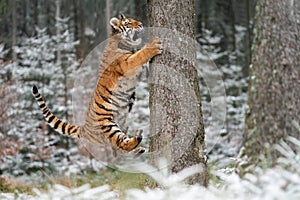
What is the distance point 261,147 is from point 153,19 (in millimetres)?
1565

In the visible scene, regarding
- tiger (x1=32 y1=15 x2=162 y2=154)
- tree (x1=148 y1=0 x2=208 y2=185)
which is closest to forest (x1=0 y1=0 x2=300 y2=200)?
tree (x1=148 y1=0 x2=208 y2=185)

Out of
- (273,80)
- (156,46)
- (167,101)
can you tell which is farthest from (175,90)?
(273,80)

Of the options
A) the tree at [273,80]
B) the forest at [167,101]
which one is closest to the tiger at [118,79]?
the forest at [167,101]

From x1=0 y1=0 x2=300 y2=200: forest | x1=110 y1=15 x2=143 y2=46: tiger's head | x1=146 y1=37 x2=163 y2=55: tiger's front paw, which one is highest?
x1=110 y1=15 x2=143 y2=46: tiger's head

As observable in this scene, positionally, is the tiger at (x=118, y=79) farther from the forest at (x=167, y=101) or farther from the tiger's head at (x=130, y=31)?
the forest at (x=167, y=101)

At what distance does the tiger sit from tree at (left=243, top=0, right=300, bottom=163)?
1.13 m

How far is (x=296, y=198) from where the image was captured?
10.0 ft

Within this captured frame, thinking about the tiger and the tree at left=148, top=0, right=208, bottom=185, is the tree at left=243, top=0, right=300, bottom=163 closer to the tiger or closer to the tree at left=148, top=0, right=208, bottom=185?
the tree at left=148, top=0, right=208, bottom=185

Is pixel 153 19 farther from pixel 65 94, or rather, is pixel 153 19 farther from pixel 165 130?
pixel 65 94

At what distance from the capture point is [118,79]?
5766 mm

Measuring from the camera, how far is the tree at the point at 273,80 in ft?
19.3

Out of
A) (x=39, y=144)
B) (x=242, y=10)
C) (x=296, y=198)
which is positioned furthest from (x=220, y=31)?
(x=296, y=198)

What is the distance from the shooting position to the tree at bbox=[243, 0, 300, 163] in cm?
589

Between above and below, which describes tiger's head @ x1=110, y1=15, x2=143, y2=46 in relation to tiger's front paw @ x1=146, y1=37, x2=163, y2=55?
above
